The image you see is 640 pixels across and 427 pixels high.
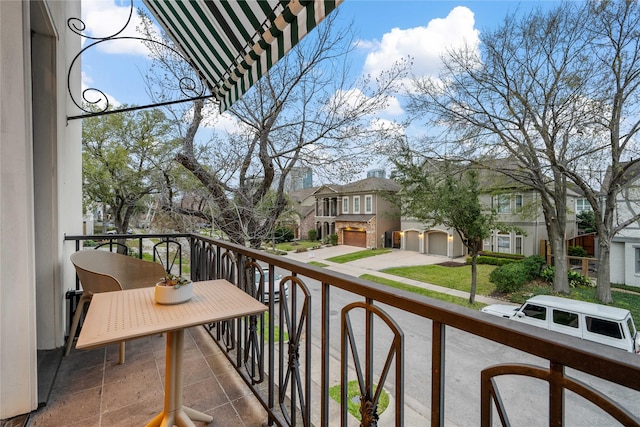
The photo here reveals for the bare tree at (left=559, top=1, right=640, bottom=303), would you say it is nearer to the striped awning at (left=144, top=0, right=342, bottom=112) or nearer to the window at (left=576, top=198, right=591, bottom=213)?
the window at (left=576, top=198, right=591, bottom=213)

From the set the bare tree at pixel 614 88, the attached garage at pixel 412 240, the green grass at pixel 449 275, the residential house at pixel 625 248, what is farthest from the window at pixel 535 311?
the attached garage at pixel 412 240

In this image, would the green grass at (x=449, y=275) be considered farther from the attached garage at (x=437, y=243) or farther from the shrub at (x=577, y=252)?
the shrub at (x=577, y=252)

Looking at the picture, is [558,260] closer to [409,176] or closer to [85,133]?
[409,176]

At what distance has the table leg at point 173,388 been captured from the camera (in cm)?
142

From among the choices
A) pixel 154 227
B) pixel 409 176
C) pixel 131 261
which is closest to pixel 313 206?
pixel 409 176

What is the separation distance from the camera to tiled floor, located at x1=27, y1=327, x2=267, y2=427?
162 cm

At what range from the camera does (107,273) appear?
255 centimetres

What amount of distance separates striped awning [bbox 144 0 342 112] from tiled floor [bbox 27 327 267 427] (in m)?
1.91

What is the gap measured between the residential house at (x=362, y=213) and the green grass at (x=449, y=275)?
5503mm

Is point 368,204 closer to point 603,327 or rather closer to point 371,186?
point 371,186

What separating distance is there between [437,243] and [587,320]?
12.2 metres

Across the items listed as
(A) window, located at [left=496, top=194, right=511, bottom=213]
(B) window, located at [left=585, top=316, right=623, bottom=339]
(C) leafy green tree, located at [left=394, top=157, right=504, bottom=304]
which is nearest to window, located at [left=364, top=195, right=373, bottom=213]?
(A) window, located at [left=496, top=194, right=511, bottom=213]

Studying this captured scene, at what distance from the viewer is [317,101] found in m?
6.83

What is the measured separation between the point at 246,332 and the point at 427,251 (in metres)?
18.1
